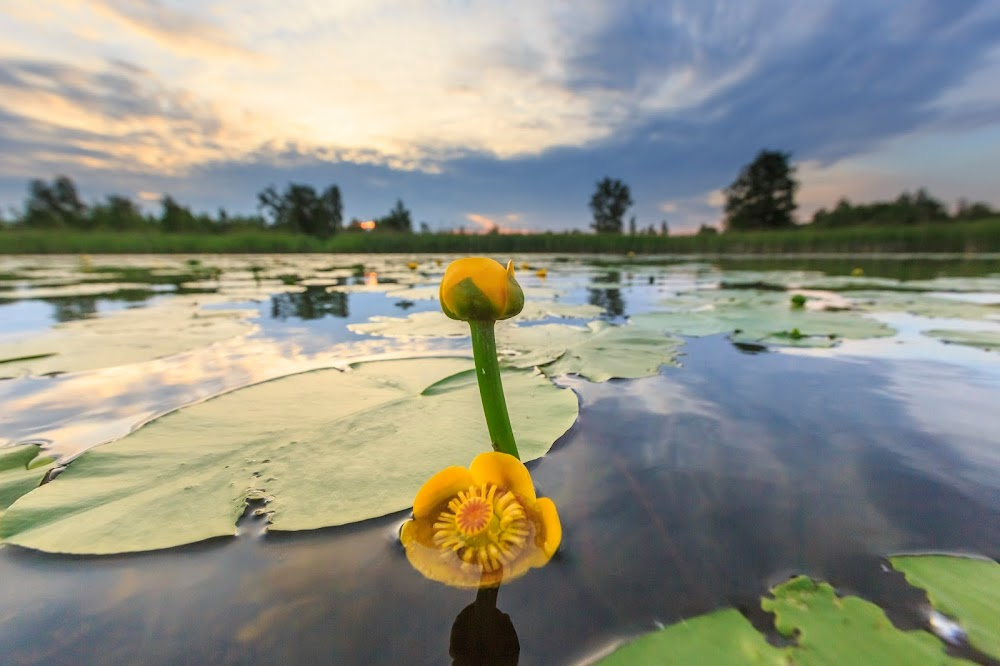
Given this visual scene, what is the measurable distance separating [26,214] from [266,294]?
118 ft

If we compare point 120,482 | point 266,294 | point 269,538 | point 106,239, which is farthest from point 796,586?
point 106,239

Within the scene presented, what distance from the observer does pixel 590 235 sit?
64.2ft

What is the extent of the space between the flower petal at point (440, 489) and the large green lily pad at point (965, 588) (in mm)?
673

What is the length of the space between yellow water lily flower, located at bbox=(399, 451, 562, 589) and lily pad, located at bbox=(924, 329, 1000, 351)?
2682mm

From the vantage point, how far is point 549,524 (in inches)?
24.7

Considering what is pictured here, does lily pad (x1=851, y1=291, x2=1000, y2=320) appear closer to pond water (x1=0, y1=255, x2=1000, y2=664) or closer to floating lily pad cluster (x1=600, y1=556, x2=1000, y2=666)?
pond water (x1=0, y1=255, x2=1000, y2=664)

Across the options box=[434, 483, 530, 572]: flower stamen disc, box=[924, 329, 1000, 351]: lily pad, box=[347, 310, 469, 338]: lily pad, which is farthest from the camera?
box=[347, 310, 469, 338]: lily pad

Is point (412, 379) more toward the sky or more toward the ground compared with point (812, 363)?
A: more toward the sky

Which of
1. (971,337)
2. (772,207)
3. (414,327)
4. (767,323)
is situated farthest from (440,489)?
(772,207)

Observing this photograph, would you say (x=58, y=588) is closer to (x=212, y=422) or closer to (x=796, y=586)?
(x=212, y=422)

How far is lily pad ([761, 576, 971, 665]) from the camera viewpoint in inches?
19.1

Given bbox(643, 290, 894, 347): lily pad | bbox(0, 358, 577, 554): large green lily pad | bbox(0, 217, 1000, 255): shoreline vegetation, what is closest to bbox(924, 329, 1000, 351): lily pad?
bbox(643, 290, 894, 347): lily pad

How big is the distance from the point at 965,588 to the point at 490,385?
2.46 ft

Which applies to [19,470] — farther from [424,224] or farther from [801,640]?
[424,224]
